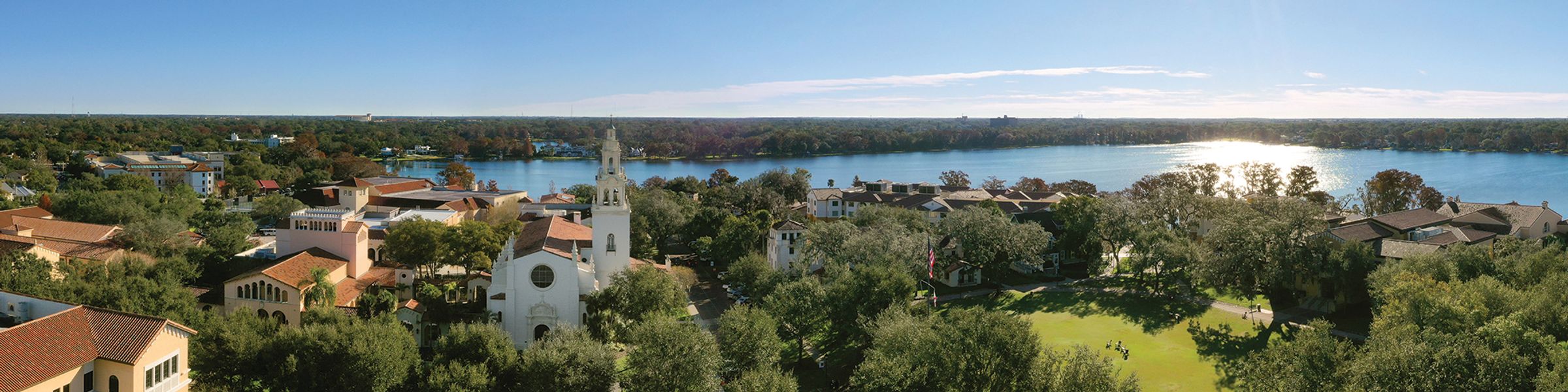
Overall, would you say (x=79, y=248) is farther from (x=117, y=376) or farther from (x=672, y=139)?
(x=672, y=139)

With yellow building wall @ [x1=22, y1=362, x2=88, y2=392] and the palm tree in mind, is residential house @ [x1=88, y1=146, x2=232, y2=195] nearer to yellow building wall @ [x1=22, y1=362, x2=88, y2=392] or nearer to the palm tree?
the palm tree

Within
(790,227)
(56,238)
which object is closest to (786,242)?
(790,227)

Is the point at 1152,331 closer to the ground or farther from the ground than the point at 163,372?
closer to the ground

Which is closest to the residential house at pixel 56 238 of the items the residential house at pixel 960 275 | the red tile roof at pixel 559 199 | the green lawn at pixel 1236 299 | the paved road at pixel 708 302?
the paved road at pixel 708 302

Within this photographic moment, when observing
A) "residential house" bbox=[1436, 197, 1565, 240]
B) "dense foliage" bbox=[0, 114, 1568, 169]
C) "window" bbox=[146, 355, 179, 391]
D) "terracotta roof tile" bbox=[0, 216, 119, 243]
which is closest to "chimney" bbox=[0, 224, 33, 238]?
"terracotta roof tile" bbox=[0, 216, 119, 243]

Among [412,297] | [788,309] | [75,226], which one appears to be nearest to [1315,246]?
[788,309]
